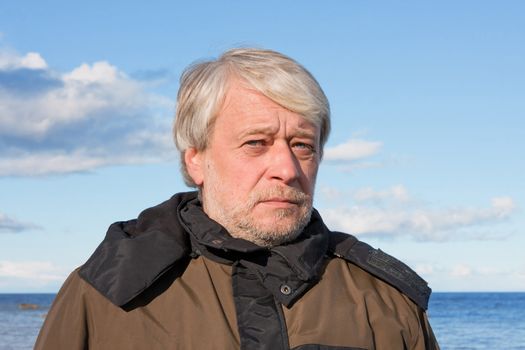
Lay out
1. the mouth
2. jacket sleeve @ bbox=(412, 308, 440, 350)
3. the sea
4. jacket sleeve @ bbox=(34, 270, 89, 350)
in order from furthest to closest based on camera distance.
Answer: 1. the sea
2. jacket sleeve @ bbox=(412, 308, 440, 350)
3. the mouth
4. jacket sleeve @ bbox=(34, 270, 89, 350)

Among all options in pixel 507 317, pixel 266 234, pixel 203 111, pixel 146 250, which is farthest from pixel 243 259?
pixel 507 317

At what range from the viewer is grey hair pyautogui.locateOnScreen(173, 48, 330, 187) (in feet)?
10.6

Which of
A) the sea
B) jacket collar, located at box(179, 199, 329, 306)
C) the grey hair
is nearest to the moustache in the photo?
jacket collar, located at box(179, 199, 329, 306)

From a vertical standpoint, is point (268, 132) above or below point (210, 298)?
above

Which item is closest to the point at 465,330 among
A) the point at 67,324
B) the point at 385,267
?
the point at 385,267

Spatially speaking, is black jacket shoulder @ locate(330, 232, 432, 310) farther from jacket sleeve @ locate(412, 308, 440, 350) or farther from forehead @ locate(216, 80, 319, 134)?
forehead @ locate(216, 80, 319, 134)

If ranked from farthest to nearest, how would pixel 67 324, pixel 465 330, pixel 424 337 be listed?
1. pixel 465 330
2. pixel 424 337
3. pixel 67 324

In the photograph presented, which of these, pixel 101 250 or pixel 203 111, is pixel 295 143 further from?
pixel 101 250

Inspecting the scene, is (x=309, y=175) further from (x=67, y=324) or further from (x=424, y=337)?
(x=67, y=324)

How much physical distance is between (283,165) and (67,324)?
93 cm

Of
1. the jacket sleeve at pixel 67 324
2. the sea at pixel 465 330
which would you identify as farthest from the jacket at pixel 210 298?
the sea at pixel 465 330

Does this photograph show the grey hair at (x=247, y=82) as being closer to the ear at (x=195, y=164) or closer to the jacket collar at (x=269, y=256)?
the ear at (x=195, y=164)

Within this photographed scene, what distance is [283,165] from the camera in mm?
3152

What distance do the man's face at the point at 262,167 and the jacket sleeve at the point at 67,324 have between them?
0.58 m
